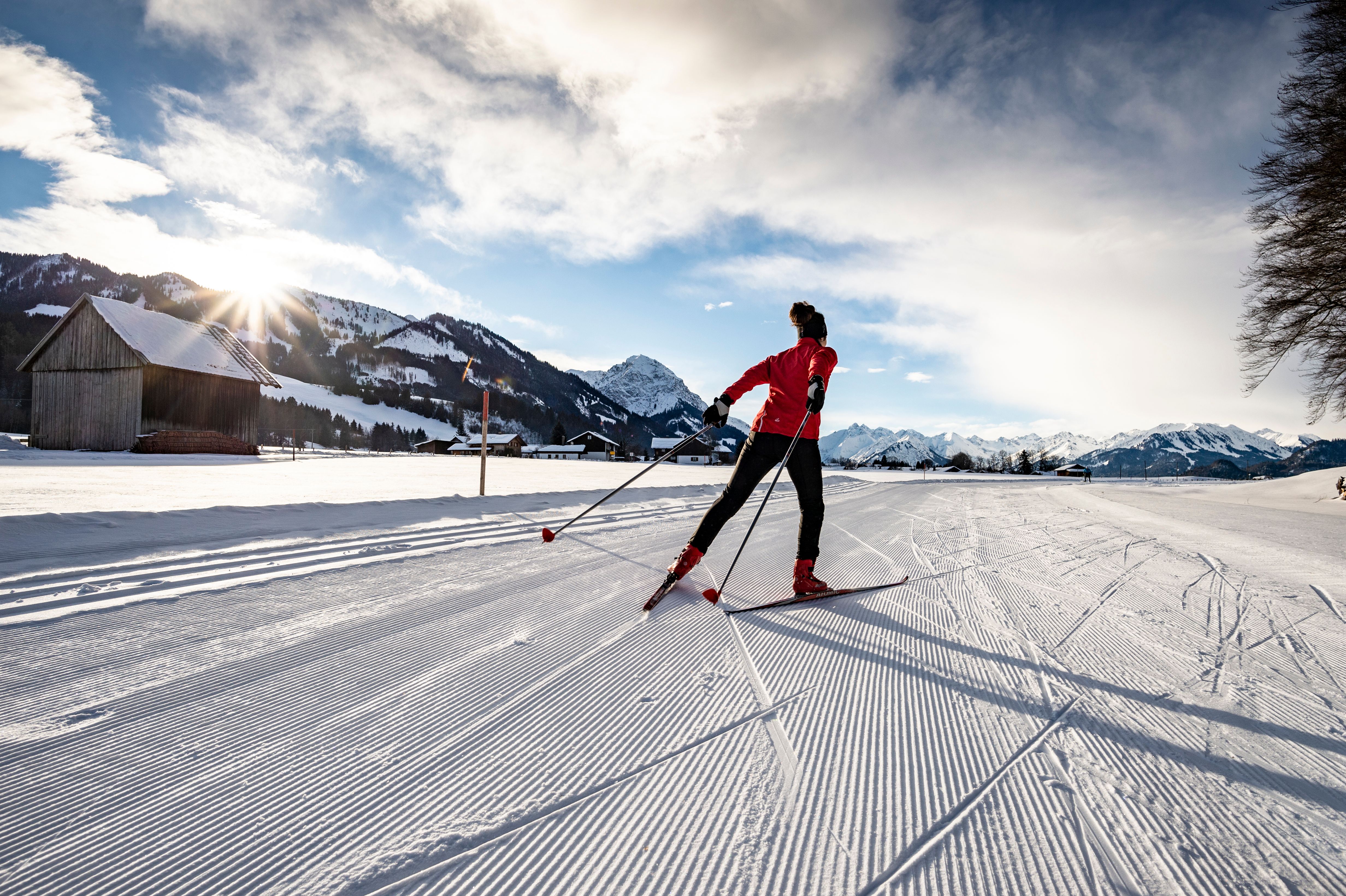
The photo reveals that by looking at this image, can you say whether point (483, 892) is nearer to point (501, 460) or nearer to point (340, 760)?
point (340, 760)

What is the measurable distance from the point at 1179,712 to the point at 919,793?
1418 mm

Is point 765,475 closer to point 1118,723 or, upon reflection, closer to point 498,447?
point 1118,723

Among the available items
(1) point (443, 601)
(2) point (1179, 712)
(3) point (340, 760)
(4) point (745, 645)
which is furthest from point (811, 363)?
(3) point (340, 760)

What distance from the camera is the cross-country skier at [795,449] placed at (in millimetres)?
3863

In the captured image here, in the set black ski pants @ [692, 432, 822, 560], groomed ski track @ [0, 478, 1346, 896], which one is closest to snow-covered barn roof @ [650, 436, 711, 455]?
black ski pants @ [692, 432, 822, 560]

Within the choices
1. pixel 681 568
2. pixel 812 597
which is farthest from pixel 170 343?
pixel 812 597

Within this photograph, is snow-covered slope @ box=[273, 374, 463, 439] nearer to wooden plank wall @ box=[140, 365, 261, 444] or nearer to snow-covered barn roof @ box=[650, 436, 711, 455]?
snow-covered barn roof @ box=[650, 436, 711, 455]

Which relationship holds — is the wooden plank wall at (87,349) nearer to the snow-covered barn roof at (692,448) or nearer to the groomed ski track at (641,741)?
the groomed ski track at (641,741)

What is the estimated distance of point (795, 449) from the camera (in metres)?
3.92

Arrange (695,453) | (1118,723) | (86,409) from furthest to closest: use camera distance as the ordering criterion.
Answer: (695,453), (86,409), (1118,723)

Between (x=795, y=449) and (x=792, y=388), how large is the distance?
1.53 ft

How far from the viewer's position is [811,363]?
384 centimetres

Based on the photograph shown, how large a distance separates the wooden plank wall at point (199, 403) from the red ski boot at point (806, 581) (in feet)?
91.9

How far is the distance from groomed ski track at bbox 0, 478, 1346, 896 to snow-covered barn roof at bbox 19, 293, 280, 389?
85.0ft
